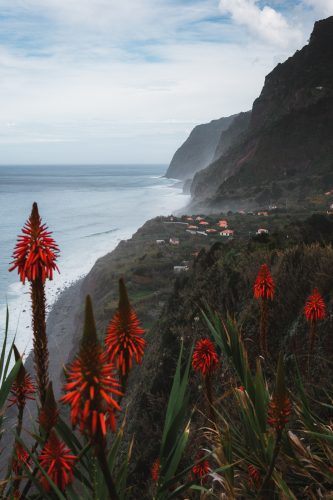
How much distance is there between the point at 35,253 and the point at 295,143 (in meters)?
74.4

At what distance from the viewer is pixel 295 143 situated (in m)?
72.2

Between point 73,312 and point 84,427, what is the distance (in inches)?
1443

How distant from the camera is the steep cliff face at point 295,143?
221 feet

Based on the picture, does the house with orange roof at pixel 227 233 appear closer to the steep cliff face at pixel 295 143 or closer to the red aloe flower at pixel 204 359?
the steep cliff face at pixel 295 143

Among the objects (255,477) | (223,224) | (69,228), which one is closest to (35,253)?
(255,477)

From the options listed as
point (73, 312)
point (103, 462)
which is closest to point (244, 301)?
point (103, 462)

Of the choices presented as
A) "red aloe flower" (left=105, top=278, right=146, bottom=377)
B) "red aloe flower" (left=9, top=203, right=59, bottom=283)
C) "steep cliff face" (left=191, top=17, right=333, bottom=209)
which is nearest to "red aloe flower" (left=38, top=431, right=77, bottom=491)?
"red aloe flower" (left=105, top=278, right=146, bottom=377)

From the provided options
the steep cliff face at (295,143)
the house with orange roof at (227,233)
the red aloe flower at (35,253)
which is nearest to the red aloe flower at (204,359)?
the red aloe flower at (35,253)

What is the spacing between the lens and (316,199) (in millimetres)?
55500

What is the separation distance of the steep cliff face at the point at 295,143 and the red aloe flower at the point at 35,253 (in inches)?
2371

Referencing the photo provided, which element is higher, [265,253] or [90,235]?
[265,253]

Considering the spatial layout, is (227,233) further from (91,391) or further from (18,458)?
(91,391)

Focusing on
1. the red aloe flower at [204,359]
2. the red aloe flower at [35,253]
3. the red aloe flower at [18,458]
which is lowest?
the red aloe flower at [204,359]

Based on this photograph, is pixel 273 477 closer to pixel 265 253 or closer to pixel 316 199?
pixel 265 253
